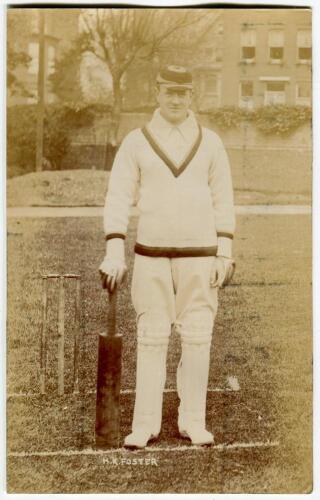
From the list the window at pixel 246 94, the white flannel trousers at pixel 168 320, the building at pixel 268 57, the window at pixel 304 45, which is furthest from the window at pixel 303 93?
the white flannel trousers at pixel 168 320

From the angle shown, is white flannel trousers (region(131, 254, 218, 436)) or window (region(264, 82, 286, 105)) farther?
window (region(264, 82, 286, 105))

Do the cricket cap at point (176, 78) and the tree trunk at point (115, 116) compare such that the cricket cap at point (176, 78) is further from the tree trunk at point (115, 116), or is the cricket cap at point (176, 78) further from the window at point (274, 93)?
the window at point (274, 93)

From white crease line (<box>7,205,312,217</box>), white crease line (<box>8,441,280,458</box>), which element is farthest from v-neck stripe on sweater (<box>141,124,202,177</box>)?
white crease line (<box>8,441,280,458</box>)

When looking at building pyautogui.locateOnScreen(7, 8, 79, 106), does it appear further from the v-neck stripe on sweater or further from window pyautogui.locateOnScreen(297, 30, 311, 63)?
window pyautogui.locateOnScreen(297, 30, 311, 63)

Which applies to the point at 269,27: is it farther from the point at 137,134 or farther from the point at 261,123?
the point at 137,134
